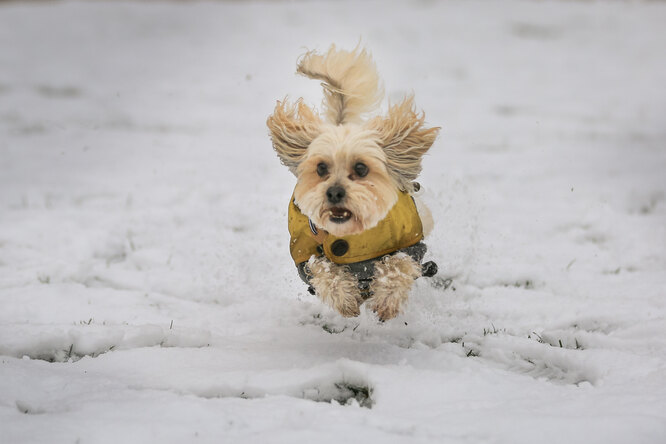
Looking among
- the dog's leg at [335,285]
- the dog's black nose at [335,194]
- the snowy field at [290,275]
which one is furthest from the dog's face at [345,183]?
the snowy field at [290,275]

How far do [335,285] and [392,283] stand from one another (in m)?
0.24

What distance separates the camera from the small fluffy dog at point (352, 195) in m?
2.71

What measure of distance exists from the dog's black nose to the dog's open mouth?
0.05 m

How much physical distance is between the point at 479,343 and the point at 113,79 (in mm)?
7351

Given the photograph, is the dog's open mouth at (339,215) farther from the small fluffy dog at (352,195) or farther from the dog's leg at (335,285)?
the dog's leg at (335,285)

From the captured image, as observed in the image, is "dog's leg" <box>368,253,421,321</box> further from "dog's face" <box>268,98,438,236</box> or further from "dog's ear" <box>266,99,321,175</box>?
"dog's ear" <box>266,99,321,175</box>

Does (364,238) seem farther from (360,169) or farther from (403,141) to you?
(403,141)

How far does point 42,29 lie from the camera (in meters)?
11.4

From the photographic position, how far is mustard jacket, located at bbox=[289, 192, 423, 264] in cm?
283

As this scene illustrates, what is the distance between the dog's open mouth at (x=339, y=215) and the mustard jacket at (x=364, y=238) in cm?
14

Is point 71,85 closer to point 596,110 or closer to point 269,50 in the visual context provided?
point 269,50

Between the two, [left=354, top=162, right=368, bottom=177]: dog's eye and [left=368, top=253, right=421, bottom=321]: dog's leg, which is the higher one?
[left=354, top=162, right=368, bottom=177]: dog's eye

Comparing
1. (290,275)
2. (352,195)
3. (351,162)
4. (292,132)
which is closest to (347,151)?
(351,162)

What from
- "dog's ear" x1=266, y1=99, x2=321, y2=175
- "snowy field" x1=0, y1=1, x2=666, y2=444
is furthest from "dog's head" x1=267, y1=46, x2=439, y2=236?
"snowy field" x1=0, y1=1, x2=666, y2=444
